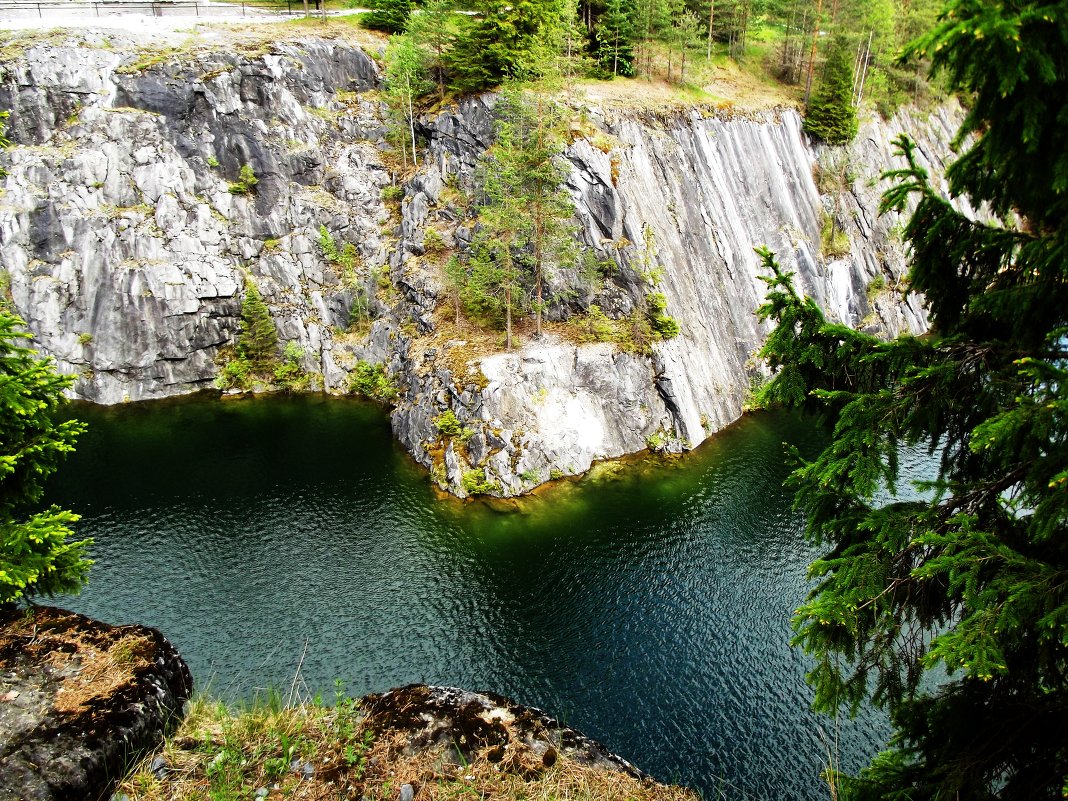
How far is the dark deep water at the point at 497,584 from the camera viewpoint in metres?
16.4

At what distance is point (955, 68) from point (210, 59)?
154 ft

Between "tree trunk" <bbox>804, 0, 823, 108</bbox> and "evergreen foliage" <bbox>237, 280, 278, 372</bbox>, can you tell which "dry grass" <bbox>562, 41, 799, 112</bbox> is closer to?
"tree trunk" <bbox>804, 0, 823, 108</bbox>

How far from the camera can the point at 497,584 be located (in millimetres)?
21953

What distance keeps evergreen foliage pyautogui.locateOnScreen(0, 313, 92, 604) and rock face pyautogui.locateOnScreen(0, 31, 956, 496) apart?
19266mm

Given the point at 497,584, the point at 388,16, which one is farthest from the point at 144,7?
the point at 497,584

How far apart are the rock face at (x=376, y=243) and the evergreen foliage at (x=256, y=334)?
31.3 inches

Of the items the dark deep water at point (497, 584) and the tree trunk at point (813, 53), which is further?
the tree trunk at point (813, 53)

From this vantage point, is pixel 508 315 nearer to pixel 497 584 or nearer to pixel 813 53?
pixel 497 584

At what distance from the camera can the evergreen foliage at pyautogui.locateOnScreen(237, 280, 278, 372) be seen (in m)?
38.9

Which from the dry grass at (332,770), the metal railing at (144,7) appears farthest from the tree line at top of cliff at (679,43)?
the dry grass at (332,770)

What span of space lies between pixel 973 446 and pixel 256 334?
134 ft

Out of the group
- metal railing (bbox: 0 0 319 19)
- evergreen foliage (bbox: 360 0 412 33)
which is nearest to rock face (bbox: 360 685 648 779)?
evergreen foliage (bbox: 360 0 412 33)

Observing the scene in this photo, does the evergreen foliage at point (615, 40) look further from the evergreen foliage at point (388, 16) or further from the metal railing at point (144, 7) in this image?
the metal railing at point (144, 7)

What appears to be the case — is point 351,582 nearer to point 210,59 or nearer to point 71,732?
point 71,732
